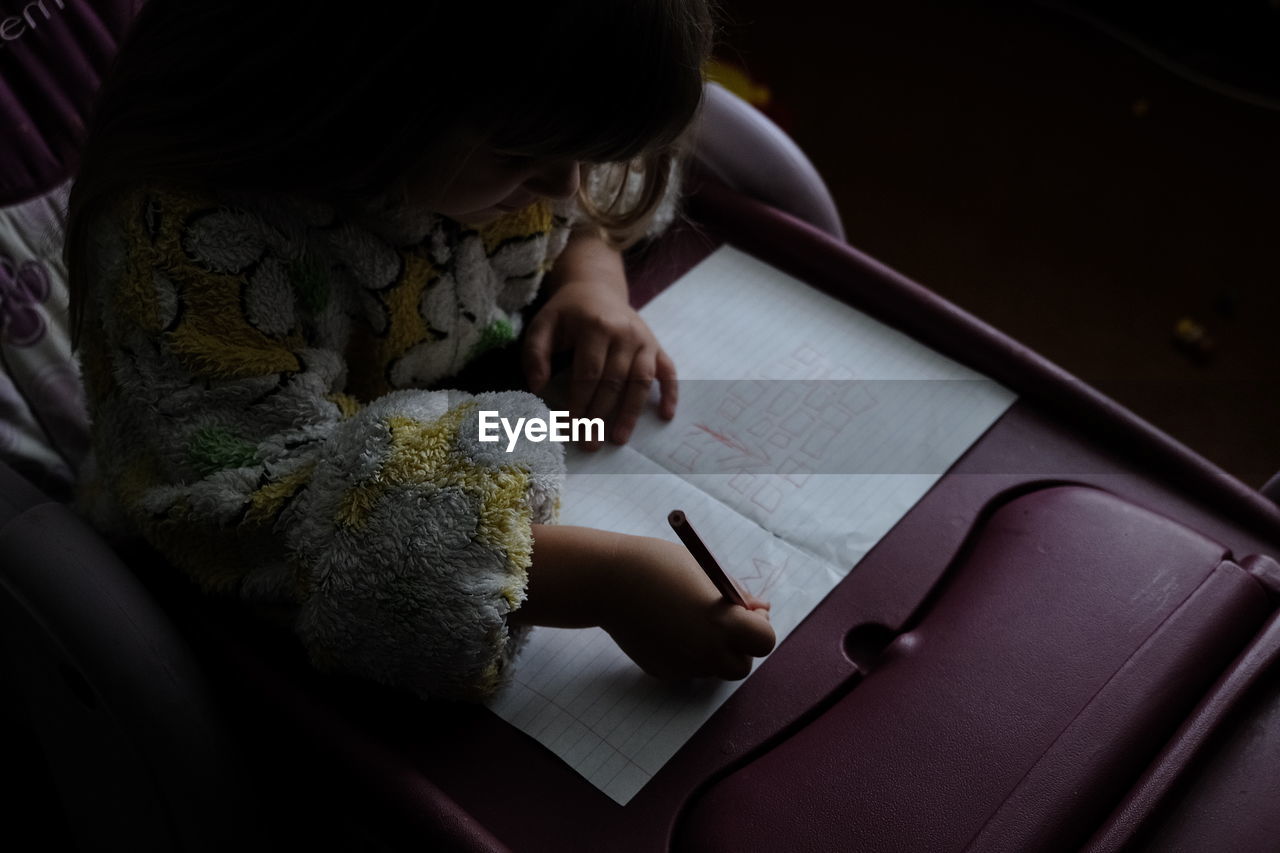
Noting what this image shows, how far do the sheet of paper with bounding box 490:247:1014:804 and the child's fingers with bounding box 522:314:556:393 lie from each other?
52 millimetres

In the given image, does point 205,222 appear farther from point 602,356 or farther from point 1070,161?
point 1070,161

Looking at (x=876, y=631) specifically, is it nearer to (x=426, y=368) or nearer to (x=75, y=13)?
(x=426, y=368)

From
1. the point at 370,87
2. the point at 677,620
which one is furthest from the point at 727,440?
the point at 370,87

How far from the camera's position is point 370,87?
1.38 feet

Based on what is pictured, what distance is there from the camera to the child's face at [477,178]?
463 mm

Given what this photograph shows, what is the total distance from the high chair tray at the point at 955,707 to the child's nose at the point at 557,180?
236mm

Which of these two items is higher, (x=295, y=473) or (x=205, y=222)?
(x=205, y=222)

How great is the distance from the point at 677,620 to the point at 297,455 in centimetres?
18

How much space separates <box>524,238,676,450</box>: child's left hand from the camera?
62cm

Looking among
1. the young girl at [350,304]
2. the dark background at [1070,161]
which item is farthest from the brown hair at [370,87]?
the dark background at [1070,161]

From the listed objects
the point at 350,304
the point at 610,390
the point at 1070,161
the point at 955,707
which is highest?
the point at 350,304

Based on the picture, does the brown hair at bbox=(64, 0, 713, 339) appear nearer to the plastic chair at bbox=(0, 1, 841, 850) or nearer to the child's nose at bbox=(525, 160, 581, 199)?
the child's nose at bbox=(525, 160, 581, 199)

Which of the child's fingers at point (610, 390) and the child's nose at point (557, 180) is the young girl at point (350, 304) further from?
the child's fingers at point (610, 390)

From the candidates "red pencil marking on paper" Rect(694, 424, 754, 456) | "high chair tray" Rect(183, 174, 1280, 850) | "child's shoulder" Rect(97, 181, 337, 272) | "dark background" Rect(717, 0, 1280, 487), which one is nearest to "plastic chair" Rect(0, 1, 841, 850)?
"high chair tray" Rect(183, 174, 1280, 850)
